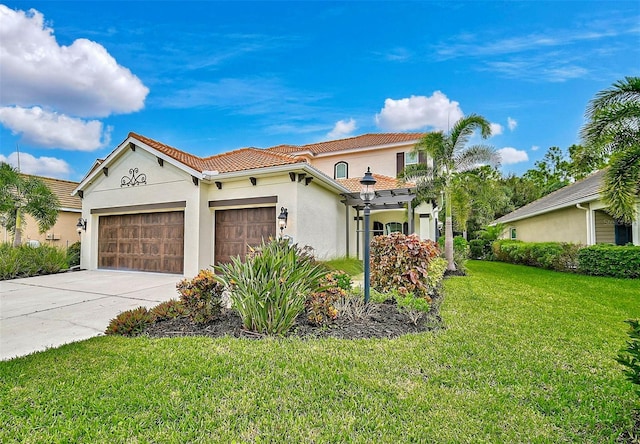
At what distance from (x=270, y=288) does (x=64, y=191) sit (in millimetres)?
21552

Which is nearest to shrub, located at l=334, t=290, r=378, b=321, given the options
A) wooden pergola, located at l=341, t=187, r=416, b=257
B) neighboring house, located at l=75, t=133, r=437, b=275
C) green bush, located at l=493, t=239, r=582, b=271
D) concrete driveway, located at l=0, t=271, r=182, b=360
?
concrete driveway, located at l=0, t=271, r=182, b=360

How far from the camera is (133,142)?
13.4 meters

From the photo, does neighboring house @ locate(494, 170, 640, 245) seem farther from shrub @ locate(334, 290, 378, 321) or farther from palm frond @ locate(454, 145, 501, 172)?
shrub @ locate(334, 290, 378, 321)

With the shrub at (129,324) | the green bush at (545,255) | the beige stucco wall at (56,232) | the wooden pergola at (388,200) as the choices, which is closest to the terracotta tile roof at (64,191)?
the beige stucco wall at (56,232)

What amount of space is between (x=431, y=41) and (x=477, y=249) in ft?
52.6

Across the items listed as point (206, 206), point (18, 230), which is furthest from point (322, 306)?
point (18, 230)

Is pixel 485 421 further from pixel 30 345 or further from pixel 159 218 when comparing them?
pixel 159 218

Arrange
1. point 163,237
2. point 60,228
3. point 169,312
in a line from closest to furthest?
1. point 169,312
2. point 163,237
3. point 60,228

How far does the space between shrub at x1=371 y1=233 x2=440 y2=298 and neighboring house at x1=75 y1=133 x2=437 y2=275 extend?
400 cm

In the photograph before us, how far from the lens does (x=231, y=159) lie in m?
15.0

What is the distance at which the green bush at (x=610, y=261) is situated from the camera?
1173cm

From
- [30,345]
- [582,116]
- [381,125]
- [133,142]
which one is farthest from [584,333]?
[381,125]

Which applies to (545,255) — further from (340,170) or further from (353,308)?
(353,308)

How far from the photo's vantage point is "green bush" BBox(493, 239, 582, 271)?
46.0 feet
